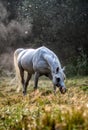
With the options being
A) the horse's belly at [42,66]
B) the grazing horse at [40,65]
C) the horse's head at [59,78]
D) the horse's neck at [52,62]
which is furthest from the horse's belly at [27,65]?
the horse's head at [59,78]

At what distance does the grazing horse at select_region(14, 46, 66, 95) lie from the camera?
13000 millimetres

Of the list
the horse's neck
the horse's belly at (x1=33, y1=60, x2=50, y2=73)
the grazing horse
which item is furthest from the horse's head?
the horse's belly at (x1=33, y1=60, x2=50, y2=73)

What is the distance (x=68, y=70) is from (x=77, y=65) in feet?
1.83

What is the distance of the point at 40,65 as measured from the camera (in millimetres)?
14242

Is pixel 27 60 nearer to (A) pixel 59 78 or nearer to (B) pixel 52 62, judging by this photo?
(B) pixel 52 62

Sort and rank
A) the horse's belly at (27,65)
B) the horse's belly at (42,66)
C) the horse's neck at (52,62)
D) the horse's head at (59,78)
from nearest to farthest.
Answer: the horse's head at (59,78), the horse's neck at (52,62), the horse's belly at (42,66), the horse's belly at (27,65)

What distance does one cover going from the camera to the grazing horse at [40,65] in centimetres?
1300

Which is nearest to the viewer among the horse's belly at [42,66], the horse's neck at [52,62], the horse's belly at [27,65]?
the horse's neck at [52,62]

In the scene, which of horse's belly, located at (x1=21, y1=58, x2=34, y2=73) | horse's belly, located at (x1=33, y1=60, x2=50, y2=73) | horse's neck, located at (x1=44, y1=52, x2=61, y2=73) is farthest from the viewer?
horse's belly, located at (x1=21, y1=58, x2=34, y2=73)

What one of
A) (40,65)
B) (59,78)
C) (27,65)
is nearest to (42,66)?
(40,65)

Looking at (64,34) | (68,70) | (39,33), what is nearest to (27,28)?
(39,33)

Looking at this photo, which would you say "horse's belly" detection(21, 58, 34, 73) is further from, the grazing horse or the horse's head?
the horse's head

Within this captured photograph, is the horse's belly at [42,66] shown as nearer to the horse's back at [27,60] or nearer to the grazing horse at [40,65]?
the grazing horse at [40,65]

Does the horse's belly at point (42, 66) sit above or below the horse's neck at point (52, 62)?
below
